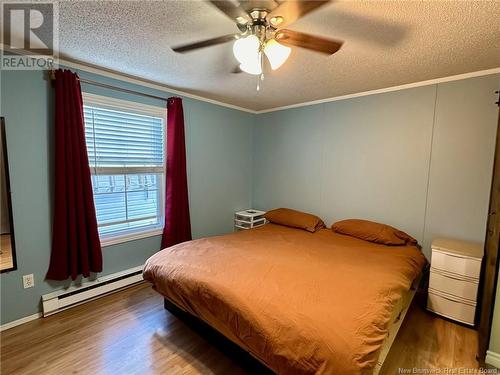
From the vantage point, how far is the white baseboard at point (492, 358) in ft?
5.42

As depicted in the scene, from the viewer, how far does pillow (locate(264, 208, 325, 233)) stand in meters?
3.12

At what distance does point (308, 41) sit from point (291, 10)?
0.21m

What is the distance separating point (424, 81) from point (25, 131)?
379 cm

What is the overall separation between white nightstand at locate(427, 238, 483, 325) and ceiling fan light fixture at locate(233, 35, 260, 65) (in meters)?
2.31

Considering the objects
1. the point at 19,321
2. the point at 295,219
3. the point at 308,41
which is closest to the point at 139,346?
the point at 19,321

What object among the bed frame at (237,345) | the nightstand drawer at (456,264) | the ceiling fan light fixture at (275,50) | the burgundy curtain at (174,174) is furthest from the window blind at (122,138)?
the nightstand drawer at (456,264)

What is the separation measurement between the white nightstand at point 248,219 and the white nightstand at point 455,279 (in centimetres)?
217

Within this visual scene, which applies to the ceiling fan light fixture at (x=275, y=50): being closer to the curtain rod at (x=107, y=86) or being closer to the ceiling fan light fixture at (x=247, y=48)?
the ceiling fan light fixture at (x=247, y=48)

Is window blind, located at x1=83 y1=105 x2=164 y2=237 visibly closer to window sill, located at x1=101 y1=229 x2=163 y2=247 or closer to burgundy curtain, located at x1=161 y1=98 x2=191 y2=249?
window sill, located at x1=101 y1=229 x2=163 y2=247

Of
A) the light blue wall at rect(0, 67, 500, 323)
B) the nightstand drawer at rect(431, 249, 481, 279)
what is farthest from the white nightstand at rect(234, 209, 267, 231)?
the nightstand drawer at rect(431, 249, 481, 279)

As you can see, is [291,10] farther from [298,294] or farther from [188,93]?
[188,93]

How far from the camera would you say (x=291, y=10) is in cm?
128

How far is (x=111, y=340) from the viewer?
1.93 metres

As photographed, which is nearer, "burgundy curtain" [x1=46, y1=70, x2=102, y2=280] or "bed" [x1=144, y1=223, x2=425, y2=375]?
"bed" [x1=144, y1=223, x2=425, y2=375]
